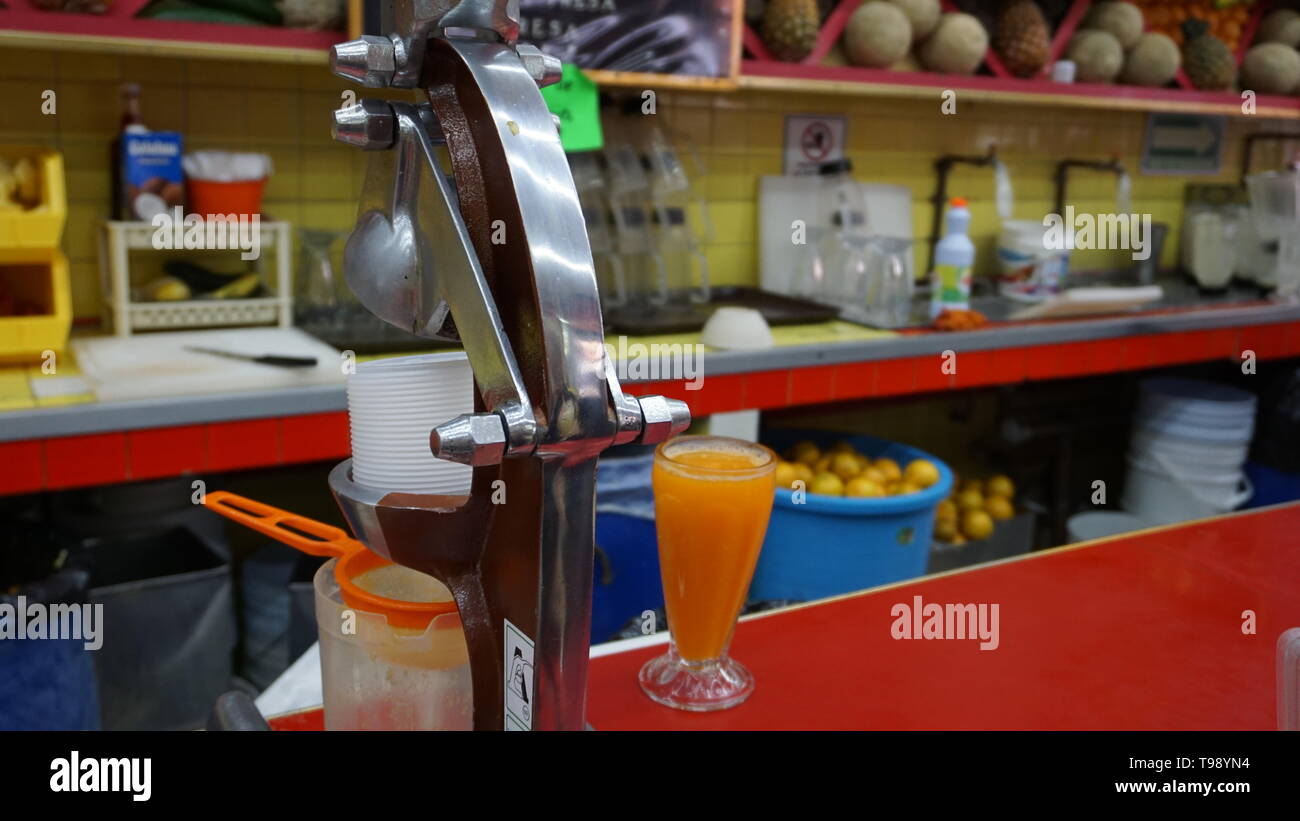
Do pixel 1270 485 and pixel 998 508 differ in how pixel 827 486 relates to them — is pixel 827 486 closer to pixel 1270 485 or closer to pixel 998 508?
pixel 998 508

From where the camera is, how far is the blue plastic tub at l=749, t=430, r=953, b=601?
6.85 ft

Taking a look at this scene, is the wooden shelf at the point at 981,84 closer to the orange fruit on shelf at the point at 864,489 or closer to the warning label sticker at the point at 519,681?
the orange fruit on shelf at the point at 864,489

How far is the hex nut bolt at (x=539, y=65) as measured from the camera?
2.02ft

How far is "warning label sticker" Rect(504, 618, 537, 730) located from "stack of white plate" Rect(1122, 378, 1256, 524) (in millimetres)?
3025

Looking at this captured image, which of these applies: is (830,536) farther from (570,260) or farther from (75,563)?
(570,260)

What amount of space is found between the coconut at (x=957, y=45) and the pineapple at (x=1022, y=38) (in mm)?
117

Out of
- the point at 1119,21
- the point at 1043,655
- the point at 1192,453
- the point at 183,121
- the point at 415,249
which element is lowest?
the point at 1192,453

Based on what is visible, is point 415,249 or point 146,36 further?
point 146,36

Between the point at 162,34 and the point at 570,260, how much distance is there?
1865 mm

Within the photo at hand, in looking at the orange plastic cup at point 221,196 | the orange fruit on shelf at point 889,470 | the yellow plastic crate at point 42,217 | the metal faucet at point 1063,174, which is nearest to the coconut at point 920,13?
the metal faucet at point 1063,174

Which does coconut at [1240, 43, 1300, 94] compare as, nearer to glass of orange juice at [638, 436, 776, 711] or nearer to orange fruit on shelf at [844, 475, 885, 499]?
orange fruit on shelf at [844, 475, 885, 499]

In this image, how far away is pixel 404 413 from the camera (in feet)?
2.04

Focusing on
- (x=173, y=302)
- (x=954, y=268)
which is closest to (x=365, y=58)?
(x=173, y=302)

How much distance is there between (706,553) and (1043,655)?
328mm
